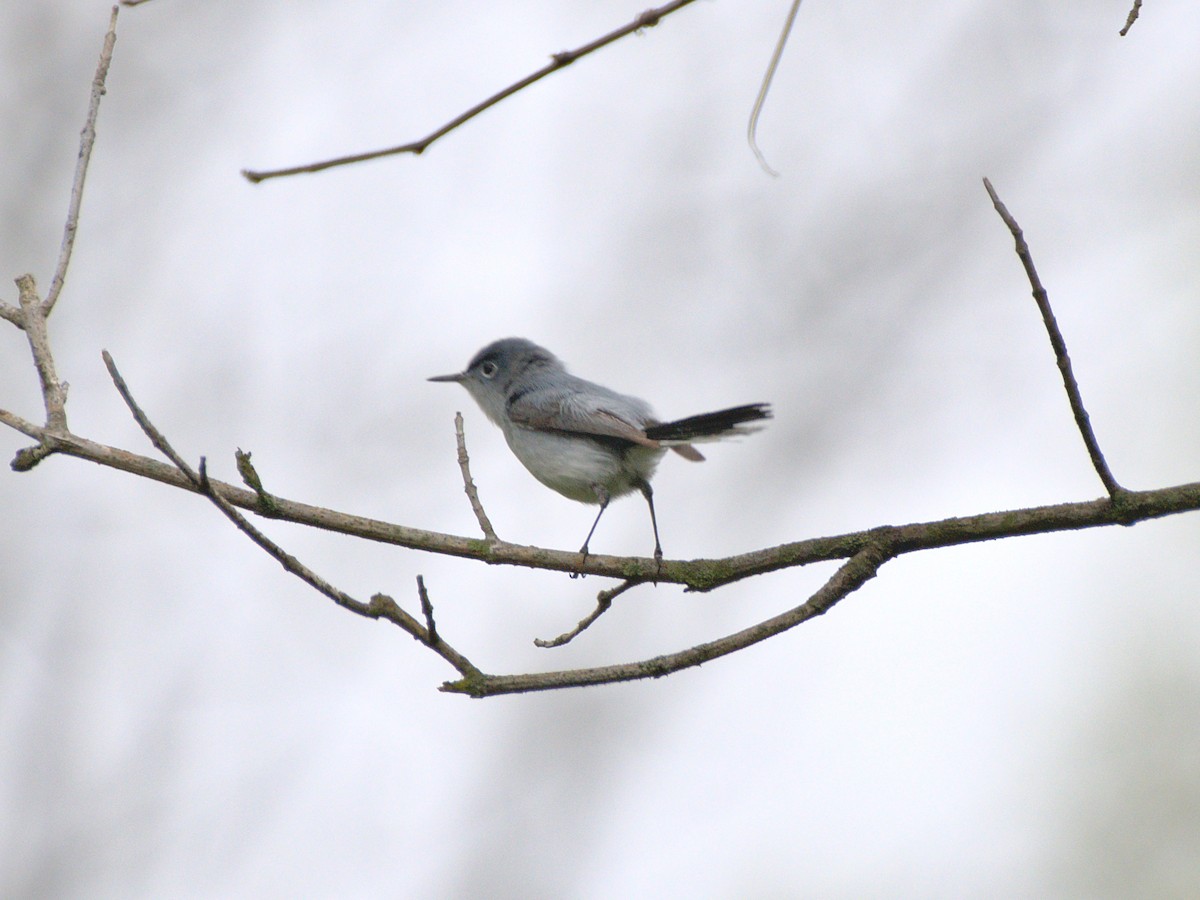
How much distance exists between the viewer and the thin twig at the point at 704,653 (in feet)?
7.19

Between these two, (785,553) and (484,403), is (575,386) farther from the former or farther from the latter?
(785,553)

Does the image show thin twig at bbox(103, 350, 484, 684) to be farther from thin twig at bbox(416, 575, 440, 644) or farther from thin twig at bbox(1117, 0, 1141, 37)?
thin twig at bbox(1117, 0, 1141, 37)

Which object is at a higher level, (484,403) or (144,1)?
(484,403)

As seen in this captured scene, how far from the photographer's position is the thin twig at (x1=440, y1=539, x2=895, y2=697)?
2.19 metres

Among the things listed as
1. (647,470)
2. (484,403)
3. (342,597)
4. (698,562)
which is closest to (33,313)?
(342,597)

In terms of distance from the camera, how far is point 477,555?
2.68 m

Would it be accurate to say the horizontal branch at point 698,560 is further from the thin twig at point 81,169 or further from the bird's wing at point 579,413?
the bird's wing at point 579,413

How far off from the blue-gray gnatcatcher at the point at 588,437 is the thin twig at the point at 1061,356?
4.97ft

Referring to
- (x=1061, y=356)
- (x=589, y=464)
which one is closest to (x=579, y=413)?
(x=589, y=464)

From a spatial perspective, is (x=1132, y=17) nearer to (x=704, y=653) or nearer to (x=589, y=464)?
(x=704, y=653)

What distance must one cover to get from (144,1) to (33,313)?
0.81m

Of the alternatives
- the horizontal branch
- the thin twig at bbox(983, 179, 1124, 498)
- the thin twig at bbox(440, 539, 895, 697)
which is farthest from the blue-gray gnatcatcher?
the thin twig at bbox(983, 179, 1124, 498)

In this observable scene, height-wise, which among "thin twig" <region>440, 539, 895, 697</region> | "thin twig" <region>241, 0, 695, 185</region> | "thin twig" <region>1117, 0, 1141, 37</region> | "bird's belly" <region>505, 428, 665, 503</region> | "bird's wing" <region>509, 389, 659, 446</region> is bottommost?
"thin twig" <region>440, 539, 895, 697</region>

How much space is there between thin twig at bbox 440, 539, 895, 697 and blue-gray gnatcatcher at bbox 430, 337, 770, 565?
3.69ft
